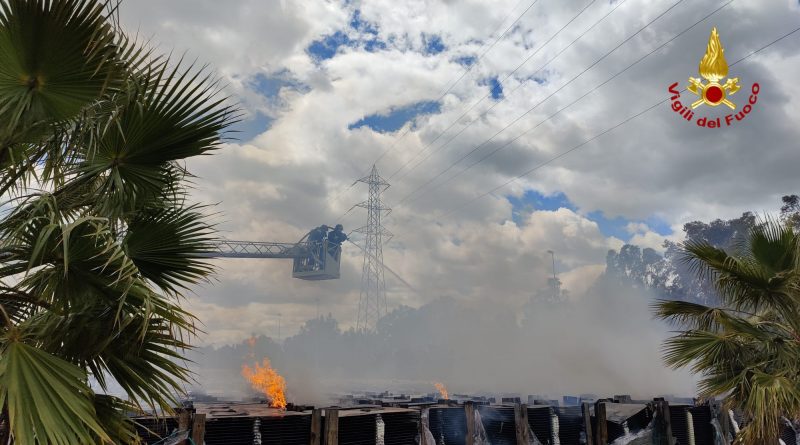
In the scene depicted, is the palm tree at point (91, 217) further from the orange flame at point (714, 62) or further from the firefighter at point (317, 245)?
the firefighter at point (317, 245)

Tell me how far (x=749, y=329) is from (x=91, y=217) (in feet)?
31.5

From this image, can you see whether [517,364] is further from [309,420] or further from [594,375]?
[309,420]

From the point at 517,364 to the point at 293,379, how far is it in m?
21.0

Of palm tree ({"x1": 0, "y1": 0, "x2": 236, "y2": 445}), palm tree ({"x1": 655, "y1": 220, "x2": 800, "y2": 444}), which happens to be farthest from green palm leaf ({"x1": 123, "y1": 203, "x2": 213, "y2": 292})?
palm tree ({"x1": 655, "y1": 220, "x2": 800, "y2": 444})

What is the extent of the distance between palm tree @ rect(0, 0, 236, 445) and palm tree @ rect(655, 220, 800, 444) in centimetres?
783

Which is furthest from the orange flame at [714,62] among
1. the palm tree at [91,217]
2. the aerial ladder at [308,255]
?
the aerial ladder at [308,255]

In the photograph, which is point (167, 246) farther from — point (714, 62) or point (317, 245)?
point (317, 245)

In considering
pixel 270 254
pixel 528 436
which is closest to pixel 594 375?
pixel 528 436

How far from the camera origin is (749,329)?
9.00 m

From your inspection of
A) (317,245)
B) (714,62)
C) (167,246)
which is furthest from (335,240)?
(167,246)

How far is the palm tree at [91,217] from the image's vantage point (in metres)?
3.89

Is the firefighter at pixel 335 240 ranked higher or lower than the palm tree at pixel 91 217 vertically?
higher

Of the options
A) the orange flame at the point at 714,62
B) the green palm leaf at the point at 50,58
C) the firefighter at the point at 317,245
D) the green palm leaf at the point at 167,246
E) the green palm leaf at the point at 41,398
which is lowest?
the green palm leaf at the point at 41,398

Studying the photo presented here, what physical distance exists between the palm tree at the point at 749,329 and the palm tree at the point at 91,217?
783 centimetres
